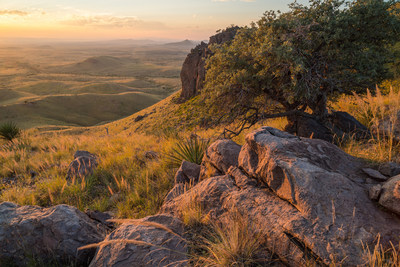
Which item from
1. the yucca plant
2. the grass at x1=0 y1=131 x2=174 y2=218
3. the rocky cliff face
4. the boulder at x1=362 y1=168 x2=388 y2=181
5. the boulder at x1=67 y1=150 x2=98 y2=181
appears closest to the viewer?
the boulder at x1=362 y1=168 x2=388 y2=181

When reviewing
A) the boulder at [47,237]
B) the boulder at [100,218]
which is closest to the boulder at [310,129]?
the boulder at [100,218]

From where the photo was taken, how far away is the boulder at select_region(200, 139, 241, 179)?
158 inches

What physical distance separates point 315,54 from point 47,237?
6997 mm

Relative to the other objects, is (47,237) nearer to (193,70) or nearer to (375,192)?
(375,192)

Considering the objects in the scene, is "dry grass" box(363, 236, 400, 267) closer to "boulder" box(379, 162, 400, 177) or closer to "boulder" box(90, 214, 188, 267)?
"boulder" box(379, 162, 400, 177)

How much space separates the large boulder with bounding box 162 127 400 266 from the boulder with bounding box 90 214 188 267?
0.69 metres

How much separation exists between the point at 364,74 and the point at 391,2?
177cm

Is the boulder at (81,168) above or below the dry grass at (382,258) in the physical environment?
below

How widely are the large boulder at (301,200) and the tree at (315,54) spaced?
278 cm

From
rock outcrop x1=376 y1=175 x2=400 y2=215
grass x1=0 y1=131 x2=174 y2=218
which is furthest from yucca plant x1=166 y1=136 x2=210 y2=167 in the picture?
rock outcrop x1=376 y1=175 x2=400 y2=215

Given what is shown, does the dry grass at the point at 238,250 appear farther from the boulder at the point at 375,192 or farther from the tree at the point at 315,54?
the tree at the point at 315,54

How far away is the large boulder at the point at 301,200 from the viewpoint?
227cm

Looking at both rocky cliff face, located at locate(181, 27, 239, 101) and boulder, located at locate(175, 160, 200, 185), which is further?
rocky cliff face, located at locate(181, 27, 239, 101)

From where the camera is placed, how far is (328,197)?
2523mm
